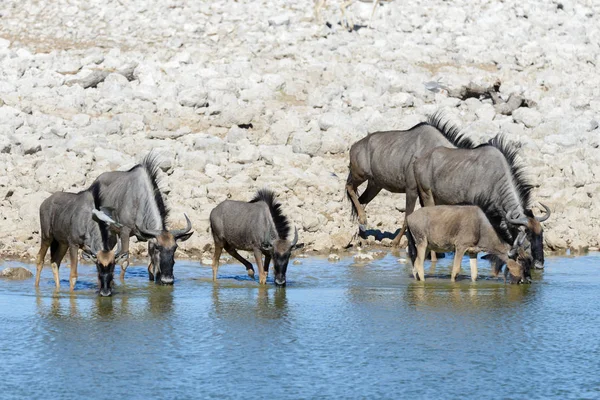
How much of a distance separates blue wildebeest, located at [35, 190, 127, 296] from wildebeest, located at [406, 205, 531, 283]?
12.3 ft

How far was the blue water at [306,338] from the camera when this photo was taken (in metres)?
8.85

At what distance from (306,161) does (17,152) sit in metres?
5.32

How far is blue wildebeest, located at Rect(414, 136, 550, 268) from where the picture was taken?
48.2 feet

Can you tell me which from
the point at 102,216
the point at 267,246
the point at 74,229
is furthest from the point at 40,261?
the point at 267,246

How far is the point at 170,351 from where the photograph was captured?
1005cm

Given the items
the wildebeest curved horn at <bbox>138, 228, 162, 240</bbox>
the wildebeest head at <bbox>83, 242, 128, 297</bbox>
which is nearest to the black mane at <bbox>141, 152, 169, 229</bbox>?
the wildebeest curved horn at <bbox>138, 228, 162, 240</bbox>

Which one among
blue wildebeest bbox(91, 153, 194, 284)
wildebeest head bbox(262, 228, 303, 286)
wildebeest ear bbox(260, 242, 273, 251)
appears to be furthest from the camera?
blue wildebeest bbox(91, 153, 194, 284)

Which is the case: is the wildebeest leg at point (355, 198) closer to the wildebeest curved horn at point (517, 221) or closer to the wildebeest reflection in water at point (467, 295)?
the wildebeest curved horn at point (517, 221)

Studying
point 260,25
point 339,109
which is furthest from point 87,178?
point 260,25

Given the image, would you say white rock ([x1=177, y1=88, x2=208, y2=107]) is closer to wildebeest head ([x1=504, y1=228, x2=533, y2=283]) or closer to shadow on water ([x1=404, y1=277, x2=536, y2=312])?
shadow on water ([x1=404, y1=277, x2=536, y2=312])

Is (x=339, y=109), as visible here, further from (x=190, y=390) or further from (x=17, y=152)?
(x=190, y=390)

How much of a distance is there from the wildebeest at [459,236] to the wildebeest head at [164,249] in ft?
9.63

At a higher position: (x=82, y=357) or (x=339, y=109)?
(x=339, y=109)

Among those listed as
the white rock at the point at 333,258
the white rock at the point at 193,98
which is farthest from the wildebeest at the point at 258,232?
the white rock at the point at 193,98
